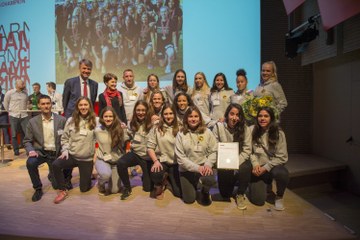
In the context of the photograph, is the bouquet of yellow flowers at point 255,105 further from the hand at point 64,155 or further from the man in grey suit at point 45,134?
the man in grey suit at point 45,134

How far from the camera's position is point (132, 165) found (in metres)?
3.46

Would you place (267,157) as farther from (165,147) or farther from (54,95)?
(54,95)

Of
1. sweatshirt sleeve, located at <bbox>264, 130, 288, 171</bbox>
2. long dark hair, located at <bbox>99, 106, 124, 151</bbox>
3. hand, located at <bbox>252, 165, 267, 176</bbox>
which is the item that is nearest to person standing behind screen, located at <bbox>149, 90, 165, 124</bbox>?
long dark hair, located at <bbox>99, 106, 124, 151</bbox>

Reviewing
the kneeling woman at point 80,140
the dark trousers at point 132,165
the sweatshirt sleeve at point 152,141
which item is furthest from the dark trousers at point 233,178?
the kneeling woman at point 80,140

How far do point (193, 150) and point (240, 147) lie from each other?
498 mm

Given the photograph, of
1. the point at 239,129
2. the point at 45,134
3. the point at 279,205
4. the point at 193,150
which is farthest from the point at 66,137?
the point at 279,205

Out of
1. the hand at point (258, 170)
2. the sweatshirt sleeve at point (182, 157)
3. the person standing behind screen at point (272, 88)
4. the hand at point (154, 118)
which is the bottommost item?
the hand at point (258, 170)

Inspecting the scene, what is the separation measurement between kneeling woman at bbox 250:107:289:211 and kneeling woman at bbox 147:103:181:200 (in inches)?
33.1

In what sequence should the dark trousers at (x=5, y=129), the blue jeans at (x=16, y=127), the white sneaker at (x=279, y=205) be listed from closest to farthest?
1. the white sneaker at (x=279, y=205)
2. the blue jeans at (x=16, y=127)
3. the dark trousers at (x=5, y=129)

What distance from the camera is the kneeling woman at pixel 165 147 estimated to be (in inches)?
131

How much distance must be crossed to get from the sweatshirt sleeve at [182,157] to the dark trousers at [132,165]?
1.77 ft

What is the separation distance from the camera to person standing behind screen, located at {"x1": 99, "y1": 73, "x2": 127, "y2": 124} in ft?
12.8

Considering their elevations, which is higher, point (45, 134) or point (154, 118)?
point (154, 118)

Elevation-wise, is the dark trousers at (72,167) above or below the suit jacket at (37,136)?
below
